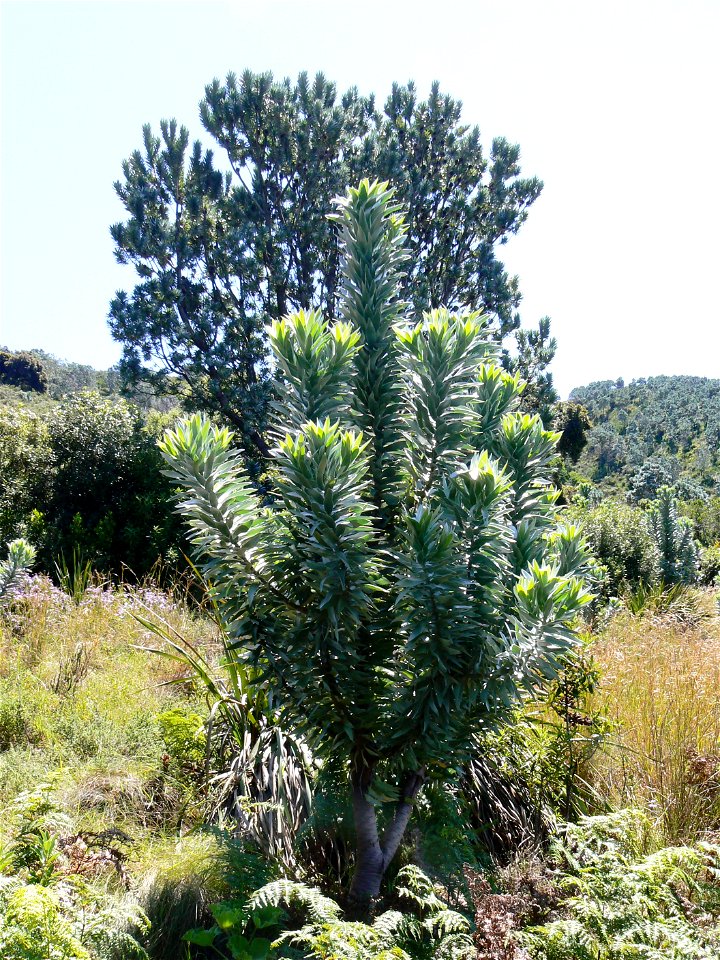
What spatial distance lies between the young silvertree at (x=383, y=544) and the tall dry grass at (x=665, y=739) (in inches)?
65.0

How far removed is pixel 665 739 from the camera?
404 cm

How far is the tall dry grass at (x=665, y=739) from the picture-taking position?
3.68m

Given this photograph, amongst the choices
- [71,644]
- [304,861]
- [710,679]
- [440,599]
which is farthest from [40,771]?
[710,679]

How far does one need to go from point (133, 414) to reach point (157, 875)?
12.2 m

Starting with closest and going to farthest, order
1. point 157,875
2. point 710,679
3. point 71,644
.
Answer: point 157,875 → point 710,679 → point 71,644

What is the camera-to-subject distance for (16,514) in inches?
493

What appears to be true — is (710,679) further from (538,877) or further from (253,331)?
(253,331)

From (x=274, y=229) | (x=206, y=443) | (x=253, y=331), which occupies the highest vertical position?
(x=274, y=229)

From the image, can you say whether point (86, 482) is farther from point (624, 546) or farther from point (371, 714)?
point (371, 714)

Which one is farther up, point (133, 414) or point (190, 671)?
point (133, 414)

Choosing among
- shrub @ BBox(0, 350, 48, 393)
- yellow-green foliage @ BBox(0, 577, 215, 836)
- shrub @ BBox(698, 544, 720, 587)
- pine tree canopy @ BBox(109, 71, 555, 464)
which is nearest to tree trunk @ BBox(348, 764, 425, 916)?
yellow-green foliage @ BBox(0, 577, 215, 836)

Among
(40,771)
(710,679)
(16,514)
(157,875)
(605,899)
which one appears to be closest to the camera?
(605,899)

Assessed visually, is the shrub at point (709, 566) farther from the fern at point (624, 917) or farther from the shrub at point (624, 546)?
the fern at point (624, 917)

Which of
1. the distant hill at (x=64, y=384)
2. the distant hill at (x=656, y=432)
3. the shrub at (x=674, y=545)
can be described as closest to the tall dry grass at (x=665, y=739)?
the shrub at (x=674, y=545)
